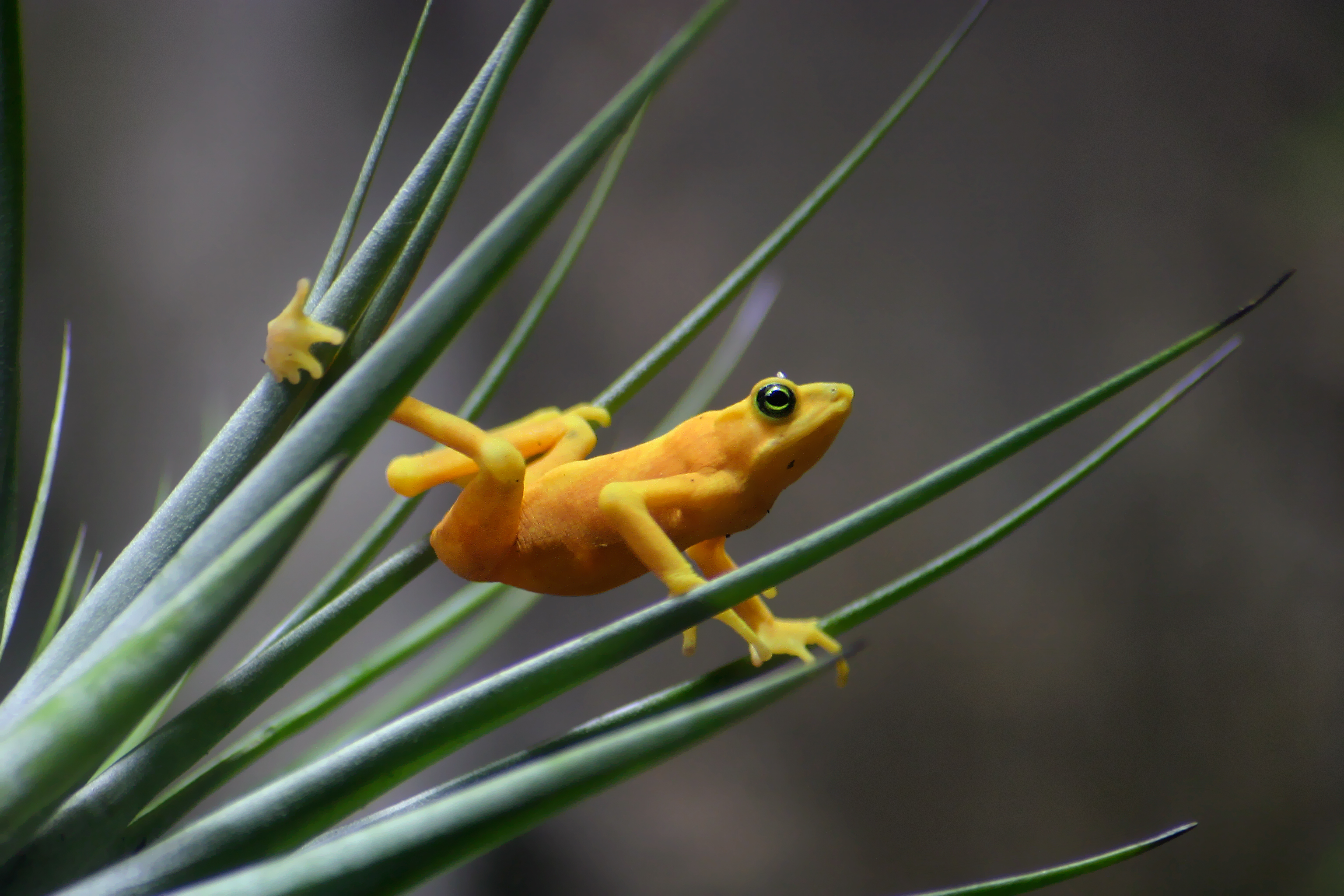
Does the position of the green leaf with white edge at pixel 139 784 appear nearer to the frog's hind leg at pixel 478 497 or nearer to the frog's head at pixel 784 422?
the frog's hind leg at pixel 478 497

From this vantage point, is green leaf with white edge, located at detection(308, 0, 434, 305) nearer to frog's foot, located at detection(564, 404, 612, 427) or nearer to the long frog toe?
frog's foot, located at detection(564, 404, 612, 427)

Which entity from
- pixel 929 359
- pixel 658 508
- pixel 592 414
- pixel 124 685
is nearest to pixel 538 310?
pixel 592 414

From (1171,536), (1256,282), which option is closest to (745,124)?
(1256,282)

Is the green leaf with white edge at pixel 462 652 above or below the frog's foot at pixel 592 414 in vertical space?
below

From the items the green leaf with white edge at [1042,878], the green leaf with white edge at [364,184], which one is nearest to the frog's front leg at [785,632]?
the green leaf with white edge at [1042,878]

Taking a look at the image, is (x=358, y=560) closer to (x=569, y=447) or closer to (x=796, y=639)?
(x=569, y=447)

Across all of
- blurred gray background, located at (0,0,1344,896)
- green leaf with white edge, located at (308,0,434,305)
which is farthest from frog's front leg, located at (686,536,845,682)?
blurred gray background, located at (0,0,1344,896)

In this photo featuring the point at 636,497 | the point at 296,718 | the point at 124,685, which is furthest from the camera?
the point at 296,718

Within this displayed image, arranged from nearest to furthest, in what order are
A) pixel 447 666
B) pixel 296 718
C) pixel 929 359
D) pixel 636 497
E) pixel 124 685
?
pixel 124 685 < pixel 636 497 < pixel 296 718 < pixel 447 666 < pixel 929 359
